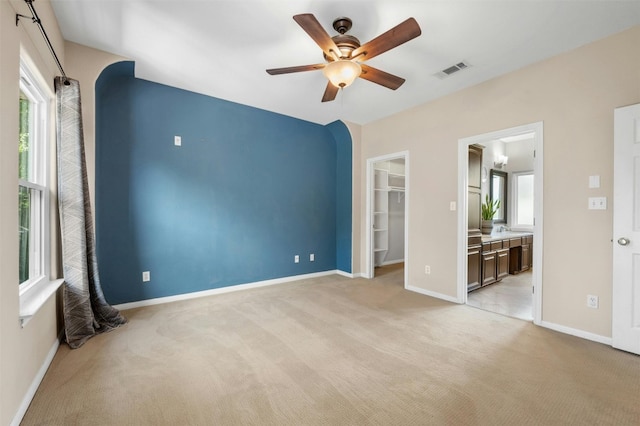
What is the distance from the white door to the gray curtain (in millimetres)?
4584

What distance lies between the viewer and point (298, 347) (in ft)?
7.86

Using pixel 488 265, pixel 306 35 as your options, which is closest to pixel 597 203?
pixel 488 265

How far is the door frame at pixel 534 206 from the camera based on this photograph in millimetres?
2820

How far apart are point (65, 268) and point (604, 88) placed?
197 inches

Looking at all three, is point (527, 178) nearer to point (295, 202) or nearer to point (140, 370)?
point (295, 202)

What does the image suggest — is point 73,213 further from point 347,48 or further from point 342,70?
point 347,48

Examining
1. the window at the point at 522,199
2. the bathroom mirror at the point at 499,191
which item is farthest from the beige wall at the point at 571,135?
the window at the point at 522,199

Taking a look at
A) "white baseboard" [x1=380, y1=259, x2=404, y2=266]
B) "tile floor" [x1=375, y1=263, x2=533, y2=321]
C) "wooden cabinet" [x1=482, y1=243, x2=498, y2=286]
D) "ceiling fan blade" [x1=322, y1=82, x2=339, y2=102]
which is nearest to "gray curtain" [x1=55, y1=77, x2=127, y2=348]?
"ceiling fan blade" [x1=322, y1=82, x2=339, y2=102]

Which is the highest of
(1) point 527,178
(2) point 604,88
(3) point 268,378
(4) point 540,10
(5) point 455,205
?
(4) point 540,10

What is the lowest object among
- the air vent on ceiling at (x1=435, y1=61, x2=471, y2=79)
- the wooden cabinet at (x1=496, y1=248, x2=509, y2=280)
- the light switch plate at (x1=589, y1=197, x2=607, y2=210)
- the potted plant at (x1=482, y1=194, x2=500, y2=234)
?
the wooden cabinet at (x1=496, y1=248, x2=509, y2=280)

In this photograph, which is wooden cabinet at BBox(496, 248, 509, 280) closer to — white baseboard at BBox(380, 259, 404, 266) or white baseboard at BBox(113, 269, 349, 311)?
white baseboard at BBox(380, 259, 404, 266)

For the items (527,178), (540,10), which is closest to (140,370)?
(540,10)

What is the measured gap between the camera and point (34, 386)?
5.85ft

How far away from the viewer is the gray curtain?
7.79ft
